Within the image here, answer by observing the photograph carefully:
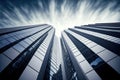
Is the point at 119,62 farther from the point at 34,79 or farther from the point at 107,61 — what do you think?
the point at 34,79

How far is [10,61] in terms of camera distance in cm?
791

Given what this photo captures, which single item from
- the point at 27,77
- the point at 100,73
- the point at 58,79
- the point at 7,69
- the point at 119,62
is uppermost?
the point at 7,69

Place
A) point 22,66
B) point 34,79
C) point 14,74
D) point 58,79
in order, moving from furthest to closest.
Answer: point 58,79 < point 22,66 < point 34,79 < point 14,74

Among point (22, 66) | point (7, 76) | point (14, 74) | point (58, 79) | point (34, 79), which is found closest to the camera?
point (7, 76)

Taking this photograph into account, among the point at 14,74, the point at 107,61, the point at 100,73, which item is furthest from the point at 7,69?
the point at 107,61

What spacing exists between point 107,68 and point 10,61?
21.6ft

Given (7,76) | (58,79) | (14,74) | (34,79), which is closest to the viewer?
(7,76)

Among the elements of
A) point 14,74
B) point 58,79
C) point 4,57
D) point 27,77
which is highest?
point 4,57

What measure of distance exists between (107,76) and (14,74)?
5833 millimetres

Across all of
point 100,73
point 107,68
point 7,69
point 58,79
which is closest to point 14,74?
point 7,69

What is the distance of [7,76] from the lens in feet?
22.5

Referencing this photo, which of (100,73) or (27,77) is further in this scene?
(100,73)

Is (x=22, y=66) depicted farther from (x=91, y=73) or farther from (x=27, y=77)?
(x=91, y=73)

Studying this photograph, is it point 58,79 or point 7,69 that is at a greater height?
point 7,69
